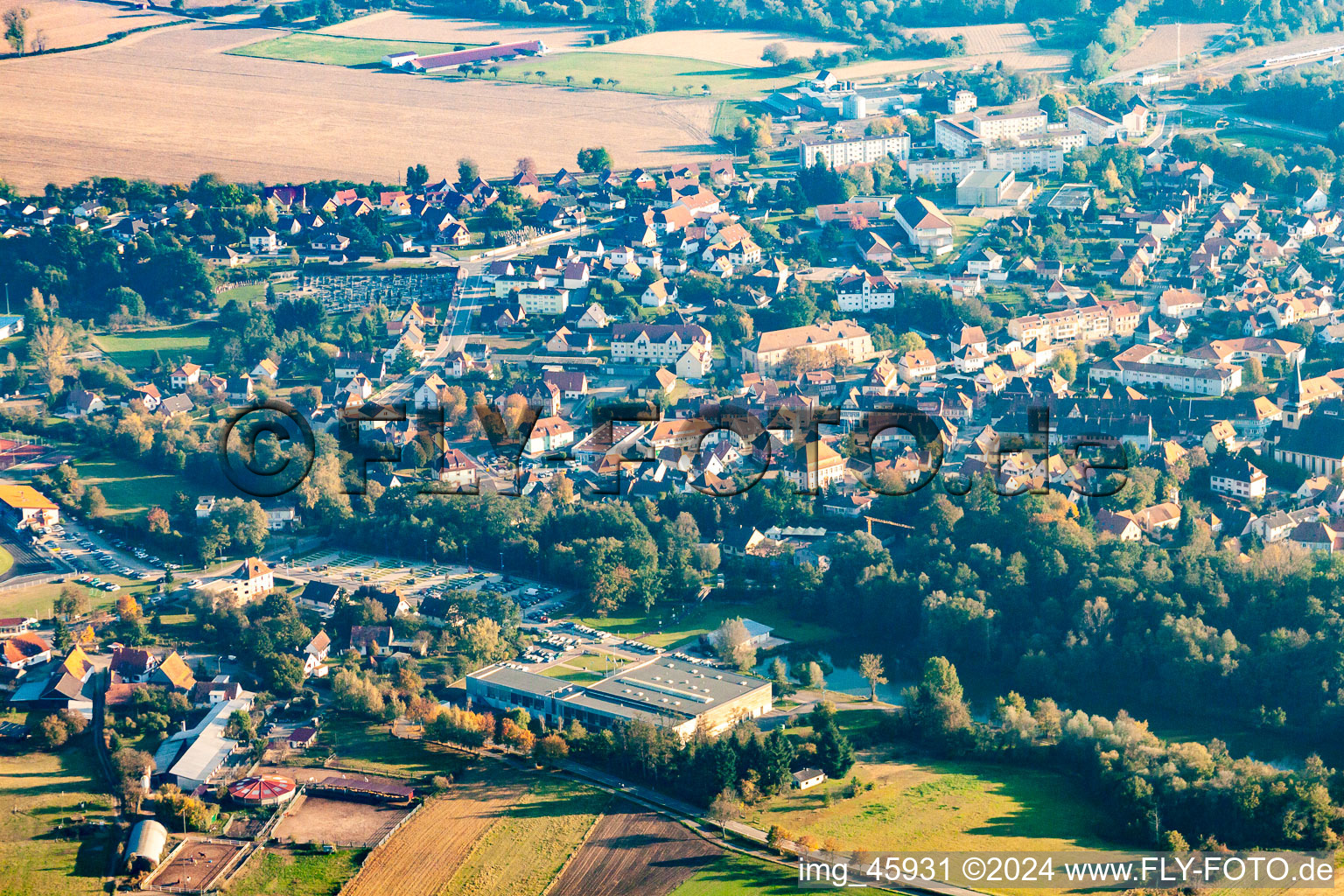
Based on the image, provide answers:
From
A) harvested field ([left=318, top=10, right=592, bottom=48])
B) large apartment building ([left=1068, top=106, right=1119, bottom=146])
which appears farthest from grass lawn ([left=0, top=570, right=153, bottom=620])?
harvested field ([left=318, top=10, right=592, bottom=48])

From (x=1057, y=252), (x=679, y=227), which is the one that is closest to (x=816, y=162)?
(x=679, y=227)

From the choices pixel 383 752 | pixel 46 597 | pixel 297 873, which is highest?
pixel 46 597

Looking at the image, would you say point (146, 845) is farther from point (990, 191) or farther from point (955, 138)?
point (955, 138)

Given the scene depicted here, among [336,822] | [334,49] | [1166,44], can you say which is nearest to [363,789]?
[336,822]

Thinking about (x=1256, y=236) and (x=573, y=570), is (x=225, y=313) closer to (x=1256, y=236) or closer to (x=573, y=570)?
(x=573, y=570)

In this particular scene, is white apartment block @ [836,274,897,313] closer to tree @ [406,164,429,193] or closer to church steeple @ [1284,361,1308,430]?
church steeple @ [1284,361,1308,430]

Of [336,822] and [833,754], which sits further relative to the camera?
[833,754]
